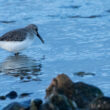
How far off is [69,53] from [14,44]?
1.47 meters

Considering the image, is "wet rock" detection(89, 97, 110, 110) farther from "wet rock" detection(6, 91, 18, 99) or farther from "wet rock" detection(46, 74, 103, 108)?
"wet rock" detection(6, 91, 18, 99)

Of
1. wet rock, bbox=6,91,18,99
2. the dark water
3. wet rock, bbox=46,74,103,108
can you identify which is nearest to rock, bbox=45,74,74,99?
wet rock, bbox=46,74,103,108

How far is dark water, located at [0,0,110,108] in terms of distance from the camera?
25.5 ft

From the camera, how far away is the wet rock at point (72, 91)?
5.82 metres

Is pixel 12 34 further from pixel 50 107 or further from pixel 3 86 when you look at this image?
pixel 50 107

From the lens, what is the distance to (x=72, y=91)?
231 inches

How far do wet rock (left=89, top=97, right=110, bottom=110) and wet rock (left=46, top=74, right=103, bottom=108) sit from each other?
0.34 meters

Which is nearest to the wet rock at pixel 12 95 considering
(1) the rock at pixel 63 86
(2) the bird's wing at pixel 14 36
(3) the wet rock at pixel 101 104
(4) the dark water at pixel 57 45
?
(4) the dark water at pixel 57 45

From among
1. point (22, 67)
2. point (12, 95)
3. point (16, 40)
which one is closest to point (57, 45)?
point (16, 40)

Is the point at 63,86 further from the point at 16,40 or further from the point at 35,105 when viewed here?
the point at 16,40

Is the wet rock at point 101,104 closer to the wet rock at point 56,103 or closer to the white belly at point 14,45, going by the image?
the wet rock at point 56,103

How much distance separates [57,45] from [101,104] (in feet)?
16.2

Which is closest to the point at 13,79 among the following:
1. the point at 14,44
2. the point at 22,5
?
the point at 14,44

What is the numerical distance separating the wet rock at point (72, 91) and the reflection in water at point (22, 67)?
204cm
